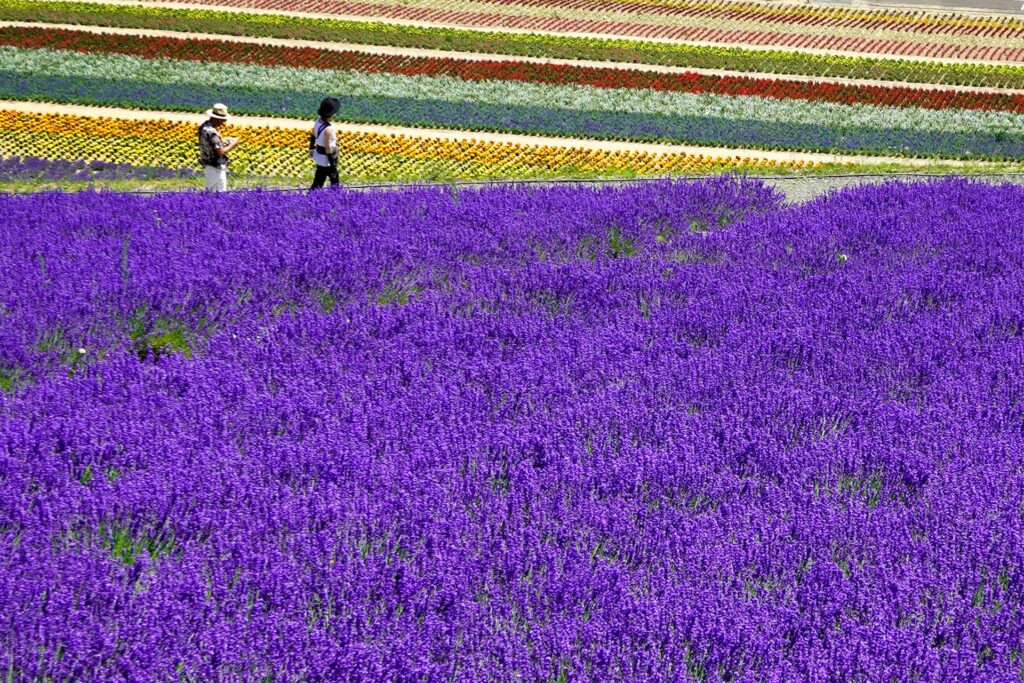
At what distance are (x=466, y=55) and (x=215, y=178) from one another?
18.6 meters

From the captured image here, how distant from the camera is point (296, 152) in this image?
61.0 ft

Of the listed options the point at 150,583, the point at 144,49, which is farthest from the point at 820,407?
the point at 144,49

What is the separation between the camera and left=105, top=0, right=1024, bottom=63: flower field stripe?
3484 centimetres

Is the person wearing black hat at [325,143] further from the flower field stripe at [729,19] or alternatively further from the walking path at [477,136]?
the flower field stripe at [729,19]

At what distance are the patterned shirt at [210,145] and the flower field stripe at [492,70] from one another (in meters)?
14.9

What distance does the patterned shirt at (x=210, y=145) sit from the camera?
39.7ft

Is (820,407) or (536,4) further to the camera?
(536,4)

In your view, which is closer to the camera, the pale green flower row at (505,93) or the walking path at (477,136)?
the walking path at (477,136)

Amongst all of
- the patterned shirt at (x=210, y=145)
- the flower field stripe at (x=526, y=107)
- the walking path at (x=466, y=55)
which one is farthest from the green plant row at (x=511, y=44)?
the patterned shirt at (x=210, y=145)

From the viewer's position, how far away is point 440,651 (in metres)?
3.73

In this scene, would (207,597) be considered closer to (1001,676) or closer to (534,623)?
(534,623)

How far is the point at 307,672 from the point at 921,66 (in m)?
30.9

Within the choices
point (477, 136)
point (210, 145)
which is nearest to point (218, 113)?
point (210, 145)

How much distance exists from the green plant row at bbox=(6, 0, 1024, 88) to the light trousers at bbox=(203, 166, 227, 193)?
18.8m
